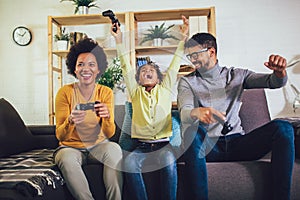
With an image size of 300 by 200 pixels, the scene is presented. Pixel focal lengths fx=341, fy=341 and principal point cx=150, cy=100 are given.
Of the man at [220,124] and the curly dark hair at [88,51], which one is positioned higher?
the curly dark hair at [88,51]

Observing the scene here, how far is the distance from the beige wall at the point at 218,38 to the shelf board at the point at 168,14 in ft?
0.62

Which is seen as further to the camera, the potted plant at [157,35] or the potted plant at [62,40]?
the potted plant at [62,40]

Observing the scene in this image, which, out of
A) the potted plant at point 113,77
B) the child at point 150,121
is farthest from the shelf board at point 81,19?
the child at point 150,121

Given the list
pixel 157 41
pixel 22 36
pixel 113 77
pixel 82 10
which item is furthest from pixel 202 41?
pixel 22 36

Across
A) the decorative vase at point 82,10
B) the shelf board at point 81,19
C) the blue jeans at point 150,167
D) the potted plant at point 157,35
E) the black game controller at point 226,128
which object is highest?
the decorative vase at point 82,10

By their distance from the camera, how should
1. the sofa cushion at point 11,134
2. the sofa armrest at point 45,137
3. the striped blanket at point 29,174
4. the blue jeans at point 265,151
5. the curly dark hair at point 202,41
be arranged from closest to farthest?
the striped blanket at point 29,174 → the blue jeans at point 265,151 → the curly dark hair at point 202,41 → the sofa cushion at point 11,134 → the sofa armrest at point 45,137

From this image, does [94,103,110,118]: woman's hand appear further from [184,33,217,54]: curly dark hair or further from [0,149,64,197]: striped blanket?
[184,33,217,54]: curly dark hair

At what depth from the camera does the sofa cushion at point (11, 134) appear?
6.27 feet

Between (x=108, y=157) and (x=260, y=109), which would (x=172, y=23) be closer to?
(x=260, y=109)

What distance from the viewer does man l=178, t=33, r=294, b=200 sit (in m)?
1.41

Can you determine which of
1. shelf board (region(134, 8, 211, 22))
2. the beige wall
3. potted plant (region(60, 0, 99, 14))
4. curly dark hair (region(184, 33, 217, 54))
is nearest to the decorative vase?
potted plant (region(60, 0, 99, 14))

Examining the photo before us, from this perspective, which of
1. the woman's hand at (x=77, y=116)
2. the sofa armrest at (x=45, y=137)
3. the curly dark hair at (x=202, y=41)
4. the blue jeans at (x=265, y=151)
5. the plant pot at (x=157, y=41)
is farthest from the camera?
the plant pot at (x=157, y=41)

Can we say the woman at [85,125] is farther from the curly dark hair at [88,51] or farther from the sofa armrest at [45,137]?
the sofa armrest at [45,137]

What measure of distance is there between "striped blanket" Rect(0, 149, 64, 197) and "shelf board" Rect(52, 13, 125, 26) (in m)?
1.32
